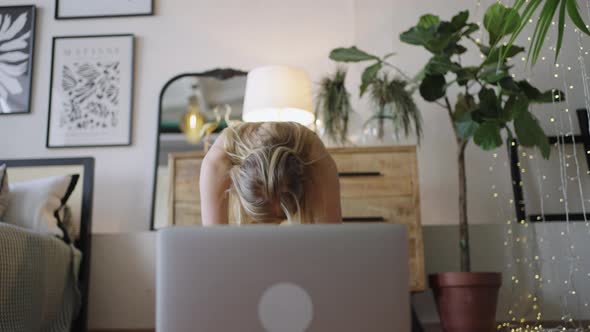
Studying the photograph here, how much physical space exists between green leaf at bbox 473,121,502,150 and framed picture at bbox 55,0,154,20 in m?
1.92

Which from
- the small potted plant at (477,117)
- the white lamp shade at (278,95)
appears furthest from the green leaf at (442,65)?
the white lamp shade at (278,95)

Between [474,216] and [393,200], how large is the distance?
60 cm

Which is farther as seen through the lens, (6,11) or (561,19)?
(6,11)

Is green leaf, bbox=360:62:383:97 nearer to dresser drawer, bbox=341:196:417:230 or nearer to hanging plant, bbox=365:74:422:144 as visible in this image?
hanging plant, bbox=365:74:422:144

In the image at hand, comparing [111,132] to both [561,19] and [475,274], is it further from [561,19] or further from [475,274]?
[561,19]

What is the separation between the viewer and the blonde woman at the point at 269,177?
133 centimetres

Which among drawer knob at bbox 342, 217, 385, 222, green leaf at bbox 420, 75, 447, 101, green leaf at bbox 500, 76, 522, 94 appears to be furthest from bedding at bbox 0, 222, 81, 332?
green leaf at bbox 500, 76, 522, 94

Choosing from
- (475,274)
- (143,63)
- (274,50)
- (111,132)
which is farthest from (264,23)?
(475,274)

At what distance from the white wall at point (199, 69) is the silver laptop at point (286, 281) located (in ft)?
7.36

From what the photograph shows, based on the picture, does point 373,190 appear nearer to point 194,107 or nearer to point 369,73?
point 369,73

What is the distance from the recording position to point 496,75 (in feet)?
7.75

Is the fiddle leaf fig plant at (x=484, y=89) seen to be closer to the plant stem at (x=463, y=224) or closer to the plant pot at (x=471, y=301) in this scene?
the plant stem at (x=463, y=224)

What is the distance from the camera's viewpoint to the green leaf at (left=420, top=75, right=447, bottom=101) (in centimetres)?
255

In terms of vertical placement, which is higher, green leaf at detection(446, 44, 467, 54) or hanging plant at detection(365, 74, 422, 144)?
green leaf at detection(446, 44, 467, 54)
